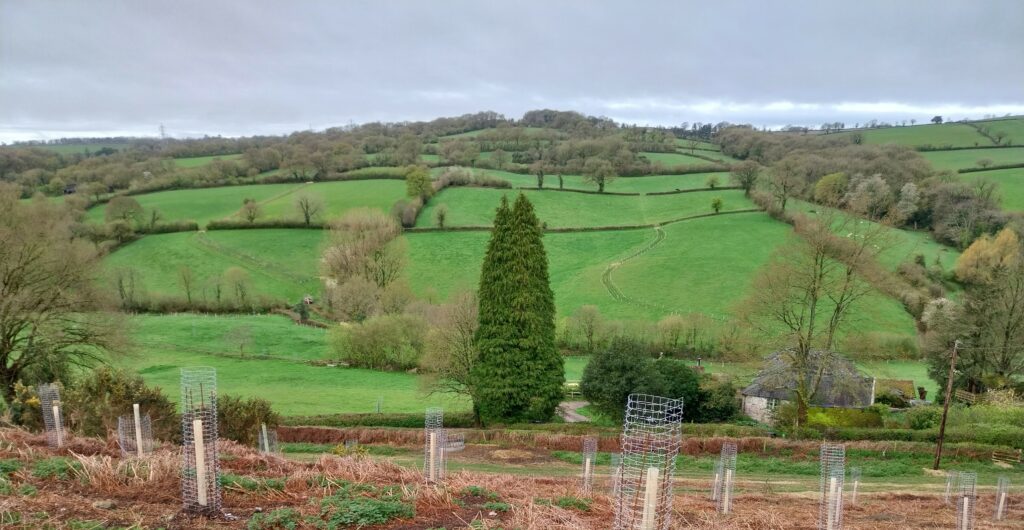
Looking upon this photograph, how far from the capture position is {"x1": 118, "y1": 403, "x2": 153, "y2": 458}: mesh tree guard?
948 centimetres

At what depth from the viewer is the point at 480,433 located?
23938 mm

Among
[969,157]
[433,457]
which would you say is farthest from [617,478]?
[969,157]

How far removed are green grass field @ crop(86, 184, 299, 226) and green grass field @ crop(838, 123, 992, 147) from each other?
97.1 metres

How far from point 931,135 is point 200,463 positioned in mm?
117317

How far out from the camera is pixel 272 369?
3906cm

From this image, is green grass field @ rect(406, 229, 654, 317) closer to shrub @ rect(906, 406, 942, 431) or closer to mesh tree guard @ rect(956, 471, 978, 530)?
shrub @ rect(906, 406, 942, 431)

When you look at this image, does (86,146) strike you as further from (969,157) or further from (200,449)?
(969,157)

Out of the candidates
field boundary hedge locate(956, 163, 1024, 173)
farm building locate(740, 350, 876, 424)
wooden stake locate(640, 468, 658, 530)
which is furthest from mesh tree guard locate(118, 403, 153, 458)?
field boundary hedge locate(956, 163, 1024, 173)

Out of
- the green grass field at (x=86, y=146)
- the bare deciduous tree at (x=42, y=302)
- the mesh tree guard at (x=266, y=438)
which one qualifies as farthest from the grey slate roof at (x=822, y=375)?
the green grass field at (x=86, y=146)

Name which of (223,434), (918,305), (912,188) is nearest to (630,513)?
(223,434)

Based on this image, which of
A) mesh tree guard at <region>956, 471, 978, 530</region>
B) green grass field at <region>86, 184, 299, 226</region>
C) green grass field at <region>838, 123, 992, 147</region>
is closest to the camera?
mesh tree guard at <region>956, 471, 978, 530</region>

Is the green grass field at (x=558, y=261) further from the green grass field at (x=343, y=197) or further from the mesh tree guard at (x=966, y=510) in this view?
the mesh tree guard at (x=966, y=510)

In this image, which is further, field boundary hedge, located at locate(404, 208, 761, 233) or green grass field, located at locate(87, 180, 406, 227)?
green grass field, located at locate(87, 180, 406, 227)

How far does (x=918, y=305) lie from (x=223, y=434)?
170ft
